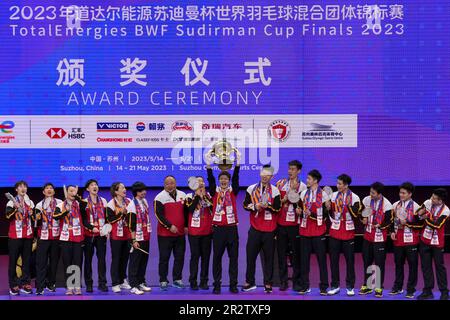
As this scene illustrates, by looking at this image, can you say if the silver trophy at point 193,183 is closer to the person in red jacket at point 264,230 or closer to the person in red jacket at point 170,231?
the person in red jacket at point 170,231

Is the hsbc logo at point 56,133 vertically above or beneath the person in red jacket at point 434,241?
above

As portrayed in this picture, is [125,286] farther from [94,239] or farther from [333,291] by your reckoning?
[333,291]

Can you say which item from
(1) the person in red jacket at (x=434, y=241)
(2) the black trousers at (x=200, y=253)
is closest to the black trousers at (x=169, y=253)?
(2) the black trousers at (x=200, y=253)

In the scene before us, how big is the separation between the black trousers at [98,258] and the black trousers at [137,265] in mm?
291

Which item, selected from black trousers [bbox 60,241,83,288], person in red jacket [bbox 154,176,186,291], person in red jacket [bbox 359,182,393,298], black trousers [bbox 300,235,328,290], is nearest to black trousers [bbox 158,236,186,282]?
person in red jacket [bbox 154,176,186,291]

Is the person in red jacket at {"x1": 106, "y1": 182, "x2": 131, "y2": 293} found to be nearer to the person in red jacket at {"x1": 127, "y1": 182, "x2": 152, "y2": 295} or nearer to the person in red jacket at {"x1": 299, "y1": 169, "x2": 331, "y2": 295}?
the person in red jacket at {"x1": 127, "y1": 182, "x2": 152, "y2": 295}

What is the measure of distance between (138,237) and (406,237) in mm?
2861

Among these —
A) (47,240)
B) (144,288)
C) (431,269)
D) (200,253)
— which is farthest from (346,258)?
(47,240)

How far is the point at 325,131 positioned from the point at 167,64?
223 centimetres

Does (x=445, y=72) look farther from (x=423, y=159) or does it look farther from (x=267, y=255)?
(x=267, y=255)

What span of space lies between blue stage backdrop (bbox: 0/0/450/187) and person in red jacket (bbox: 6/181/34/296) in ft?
5.52

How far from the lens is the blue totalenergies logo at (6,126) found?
31.7ft
